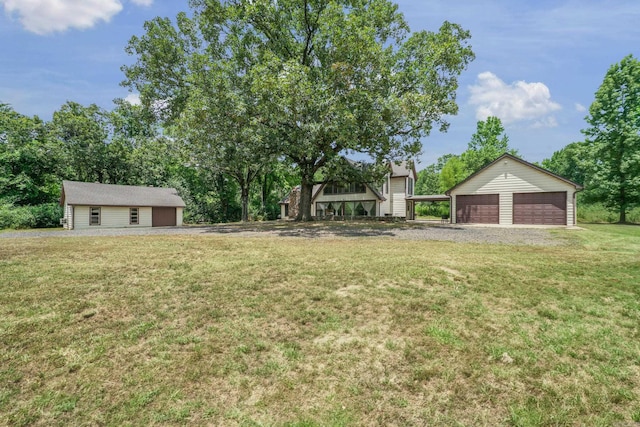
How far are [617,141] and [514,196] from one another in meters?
15.3

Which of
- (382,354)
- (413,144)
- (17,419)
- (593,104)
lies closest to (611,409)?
(382,354)

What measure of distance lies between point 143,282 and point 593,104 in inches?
1561

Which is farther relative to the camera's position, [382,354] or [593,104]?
[593,104]

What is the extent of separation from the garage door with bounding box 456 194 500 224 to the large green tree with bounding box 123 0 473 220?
20.9 feet

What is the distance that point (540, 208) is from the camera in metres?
22.0

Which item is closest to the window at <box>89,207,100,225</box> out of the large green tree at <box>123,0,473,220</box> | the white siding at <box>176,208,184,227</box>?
the white siding at <box>176,208,184,227</box>

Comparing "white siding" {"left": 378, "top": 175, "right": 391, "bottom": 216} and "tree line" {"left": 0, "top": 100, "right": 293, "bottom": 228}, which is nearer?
"tree line" {"left": 0, "top": 100, "right": 293, "bottom": 228}

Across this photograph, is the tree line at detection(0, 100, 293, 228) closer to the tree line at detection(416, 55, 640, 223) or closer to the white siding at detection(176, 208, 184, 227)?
the white siding at detection(176, 208, 184, 227)

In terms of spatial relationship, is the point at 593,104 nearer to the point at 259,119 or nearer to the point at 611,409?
the point at 259,119

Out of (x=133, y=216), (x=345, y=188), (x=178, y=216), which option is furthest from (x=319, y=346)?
(x=178, y=216)

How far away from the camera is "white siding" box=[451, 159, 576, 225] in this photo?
21.4 metres

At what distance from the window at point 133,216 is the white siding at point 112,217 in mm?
246

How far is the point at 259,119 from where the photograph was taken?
18.3 metres

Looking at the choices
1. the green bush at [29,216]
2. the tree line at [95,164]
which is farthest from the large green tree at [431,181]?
the green bush at [29,216]
